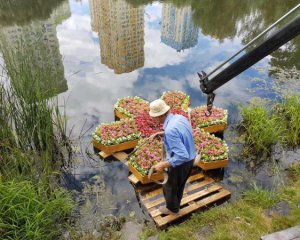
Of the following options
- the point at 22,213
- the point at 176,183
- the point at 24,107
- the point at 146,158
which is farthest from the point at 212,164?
the point at 24,107

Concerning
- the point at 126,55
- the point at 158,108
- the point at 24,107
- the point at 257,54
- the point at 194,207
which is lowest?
the point at 126,55

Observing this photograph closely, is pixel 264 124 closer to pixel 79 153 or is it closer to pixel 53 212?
pixel 79 153

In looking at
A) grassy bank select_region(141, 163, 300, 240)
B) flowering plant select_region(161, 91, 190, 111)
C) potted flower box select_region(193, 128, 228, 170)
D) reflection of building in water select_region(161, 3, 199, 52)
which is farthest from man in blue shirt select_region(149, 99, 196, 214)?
reflection of building in water select_region(161, 3, 199, 52)

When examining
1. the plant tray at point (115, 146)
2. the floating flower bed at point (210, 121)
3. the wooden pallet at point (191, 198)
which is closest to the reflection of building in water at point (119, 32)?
the floating flower bed at point (210, 121)

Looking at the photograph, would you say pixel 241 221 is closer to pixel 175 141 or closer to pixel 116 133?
pixel 175 141

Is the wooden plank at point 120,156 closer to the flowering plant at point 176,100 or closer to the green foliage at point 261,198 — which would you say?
the flowering plant at point 176,100

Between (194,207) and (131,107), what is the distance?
3.65 metres

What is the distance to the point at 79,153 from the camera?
6.67 metres

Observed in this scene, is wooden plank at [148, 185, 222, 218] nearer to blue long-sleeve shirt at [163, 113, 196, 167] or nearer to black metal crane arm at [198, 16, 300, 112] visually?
blue long-sleeve shirt at [163, 113, 196, 167]

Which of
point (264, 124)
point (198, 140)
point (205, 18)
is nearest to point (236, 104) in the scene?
point (264, 124)

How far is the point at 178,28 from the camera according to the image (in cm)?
1441

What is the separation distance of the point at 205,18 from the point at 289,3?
23.4ft

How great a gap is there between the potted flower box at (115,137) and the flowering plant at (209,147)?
146 cm

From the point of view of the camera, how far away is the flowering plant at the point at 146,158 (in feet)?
18.4
